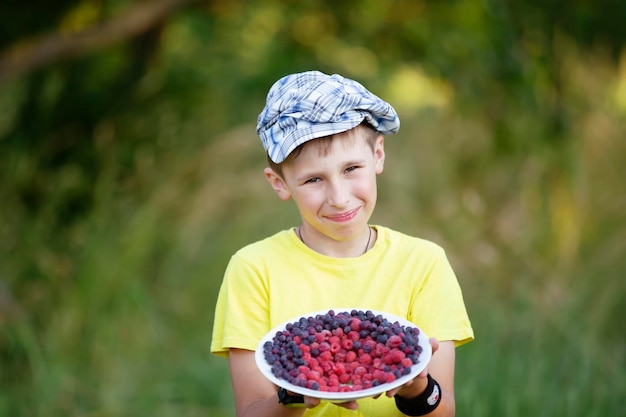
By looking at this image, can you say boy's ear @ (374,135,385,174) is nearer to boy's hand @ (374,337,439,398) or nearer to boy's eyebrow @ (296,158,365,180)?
boy's eyebrow @ (296,158,365,180)

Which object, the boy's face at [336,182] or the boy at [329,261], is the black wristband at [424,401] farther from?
the boy's face at [336,182]

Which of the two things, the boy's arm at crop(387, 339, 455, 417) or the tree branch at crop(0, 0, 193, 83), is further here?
the tree branch at crop(0, 0, 193, 83)

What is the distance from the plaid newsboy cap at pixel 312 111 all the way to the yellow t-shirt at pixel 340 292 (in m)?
0.26

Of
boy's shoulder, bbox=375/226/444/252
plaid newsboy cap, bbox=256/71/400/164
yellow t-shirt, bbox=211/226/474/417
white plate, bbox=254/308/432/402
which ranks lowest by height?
white plate, bbox=254/308/432/402

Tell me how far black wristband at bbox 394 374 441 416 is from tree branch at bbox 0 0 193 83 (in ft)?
10.2

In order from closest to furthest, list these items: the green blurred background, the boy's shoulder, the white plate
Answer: the white plate → the boy's shoulder → the green blurred background

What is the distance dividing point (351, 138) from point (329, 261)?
11.2 inches

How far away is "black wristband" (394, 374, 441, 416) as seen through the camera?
183cm

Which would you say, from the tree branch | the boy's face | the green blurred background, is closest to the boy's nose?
the boy's face

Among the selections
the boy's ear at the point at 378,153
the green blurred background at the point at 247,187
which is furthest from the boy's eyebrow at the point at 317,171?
the green blurred background at the point at 247,187

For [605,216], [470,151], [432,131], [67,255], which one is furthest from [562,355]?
[67,255]

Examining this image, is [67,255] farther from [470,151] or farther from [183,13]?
[470,151]

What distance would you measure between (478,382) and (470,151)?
67.7 inches

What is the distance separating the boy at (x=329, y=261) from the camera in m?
1.92
